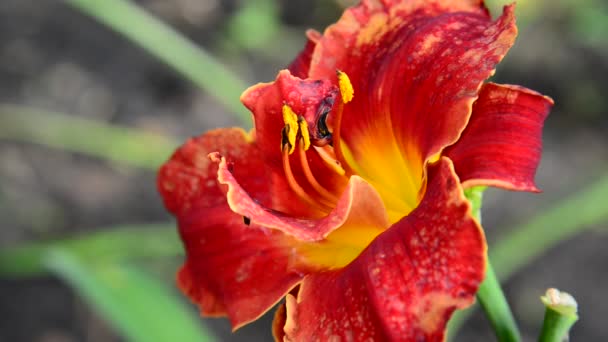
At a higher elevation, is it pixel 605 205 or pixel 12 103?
pixel 12 103

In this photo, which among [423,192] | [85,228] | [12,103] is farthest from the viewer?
[12,103]

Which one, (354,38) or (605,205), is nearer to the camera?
(354,38)

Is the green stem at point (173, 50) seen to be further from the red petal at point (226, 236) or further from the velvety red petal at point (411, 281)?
the velvety red petal at point (411, 281)

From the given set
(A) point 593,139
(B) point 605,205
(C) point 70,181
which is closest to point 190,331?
(C) point 70,181

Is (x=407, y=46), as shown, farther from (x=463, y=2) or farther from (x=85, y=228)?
(x=85, y=228)

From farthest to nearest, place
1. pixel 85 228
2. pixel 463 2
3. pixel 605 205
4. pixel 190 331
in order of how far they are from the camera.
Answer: pixel 85 228 < pixel 605 205 < pixel 190 331 < pixel 463 2

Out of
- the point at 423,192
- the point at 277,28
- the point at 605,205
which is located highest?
the point at 277,28

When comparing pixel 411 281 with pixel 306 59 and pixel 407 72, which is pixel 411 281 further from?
pixel 306 59

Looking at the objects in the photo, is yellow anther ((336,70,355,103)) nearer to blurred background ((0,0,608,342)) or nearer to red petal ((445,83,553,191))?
red petal ((445,83,553,191))
